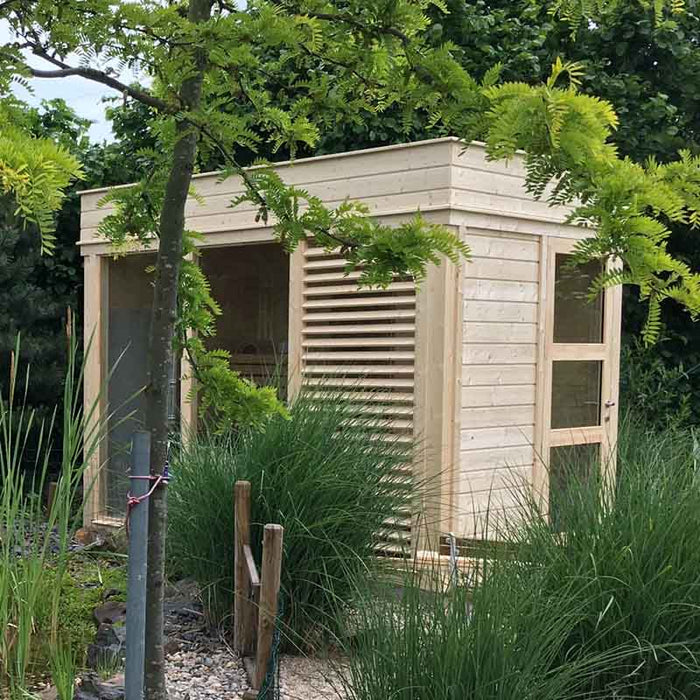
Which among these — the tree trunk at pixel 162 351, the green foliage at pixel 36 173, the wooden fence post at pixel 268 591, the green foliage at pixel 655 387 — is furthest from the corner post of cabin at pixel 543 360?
Answer: the green foliage at pixel 36 173

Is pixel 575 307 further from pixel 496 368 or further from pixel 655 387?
pixel 655 387

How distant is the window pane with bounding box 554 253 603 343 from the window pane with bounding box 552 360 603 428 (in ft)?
0.49

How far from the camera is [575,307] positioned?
5422 millimetres

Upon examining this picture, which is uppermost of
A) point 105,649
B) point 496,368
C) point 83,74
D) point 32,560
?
point 83,74

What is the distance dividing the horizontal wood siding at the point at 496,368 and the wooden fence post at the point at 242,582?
1364 mm

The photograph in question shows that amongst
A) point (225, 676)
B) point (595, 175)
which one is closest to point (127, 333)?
point (225, 676)

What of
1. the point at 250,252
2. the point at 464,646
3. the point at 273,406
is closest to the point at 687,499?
the point at 464,646

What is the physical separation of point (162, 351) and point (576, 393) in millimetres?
3704

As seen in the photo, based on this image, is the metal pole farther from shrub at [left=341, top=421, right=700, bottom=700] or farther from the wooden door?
the wooden door

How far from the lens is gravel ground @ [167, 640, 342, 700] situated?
10.3 feet

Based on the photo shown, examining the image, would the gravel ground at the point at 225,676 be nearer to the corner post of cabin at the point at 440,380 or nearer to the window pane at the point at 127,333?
the corner post of cabin at the point at 440,380

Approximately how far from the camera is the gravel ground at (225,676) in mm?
3139

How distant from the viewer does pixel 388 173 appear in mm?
4859

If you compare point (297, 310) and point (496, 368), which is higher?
point (297, 310)
